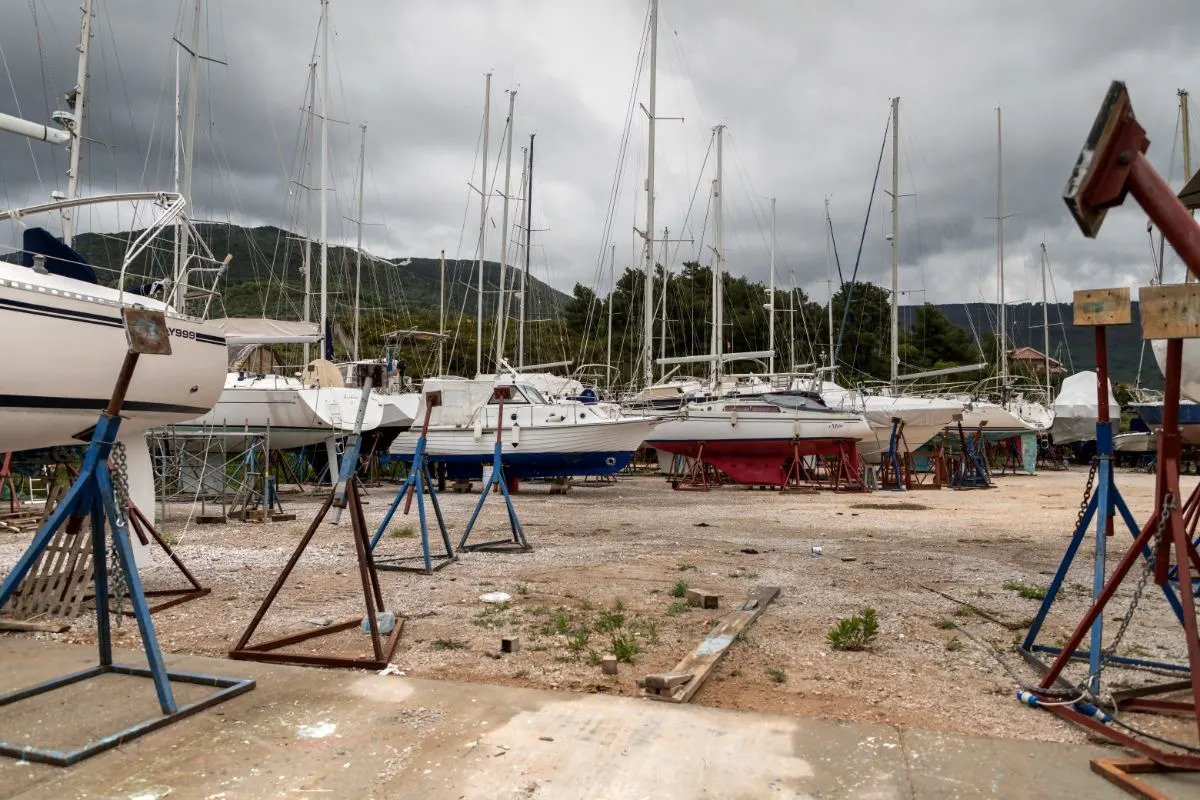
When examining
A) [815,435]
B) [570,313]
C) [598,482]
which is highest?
[570,313]

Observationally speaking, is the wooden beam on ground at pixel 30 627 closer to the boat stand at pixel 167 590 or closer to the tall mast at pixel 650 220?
the boat stand at pixel 167 590

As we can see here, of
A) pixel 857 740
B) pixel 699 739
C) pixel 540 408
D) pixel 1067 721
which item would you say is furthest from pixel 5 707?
pixel 540 408

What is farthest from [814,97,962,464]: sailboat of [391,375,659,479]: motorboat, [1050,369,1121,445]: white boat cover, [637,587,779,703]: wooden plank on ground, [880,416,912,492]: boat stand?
[637,587,779,703]: wooden plank on ground

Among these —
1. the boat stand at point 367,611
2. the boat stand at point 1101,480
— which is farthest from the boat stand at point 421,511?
the boat stand at point 1101,480

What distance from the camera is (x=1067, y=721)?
3.96m

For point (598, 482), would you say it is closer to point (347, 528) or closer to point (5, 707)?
point (347, 528)

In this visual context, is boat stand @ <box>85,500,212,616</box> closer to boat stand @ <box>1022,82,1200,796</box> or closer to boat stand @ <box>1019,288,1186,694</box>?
boat stand @ <box>1022,82,1200,796</box>

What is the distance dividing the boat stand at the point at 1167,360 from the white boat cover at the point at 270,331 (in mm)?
17859

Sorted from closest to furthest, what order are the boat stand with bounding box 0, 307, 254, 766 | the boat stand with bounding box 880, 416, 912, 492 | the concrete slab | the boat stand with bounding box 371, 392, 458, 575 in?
the concrete slab → the boat stand with bounding box 0, 307, 254, 766 → the boat stand with bounding box 371, 392, 458, 575 → the boat stand with bounding box 880, 416, 912, 492

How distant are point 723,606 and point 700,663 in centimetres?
203

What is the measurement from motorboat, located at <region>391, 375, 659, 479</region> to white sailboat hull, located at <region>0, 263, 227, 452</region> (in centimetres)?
1148

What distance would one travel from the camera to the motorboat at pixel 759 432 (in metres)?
22.3

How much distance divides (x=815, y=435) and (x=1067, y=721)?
734 inches

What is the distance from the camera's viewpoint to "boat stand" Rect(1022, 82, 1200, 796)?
2.46 metres
